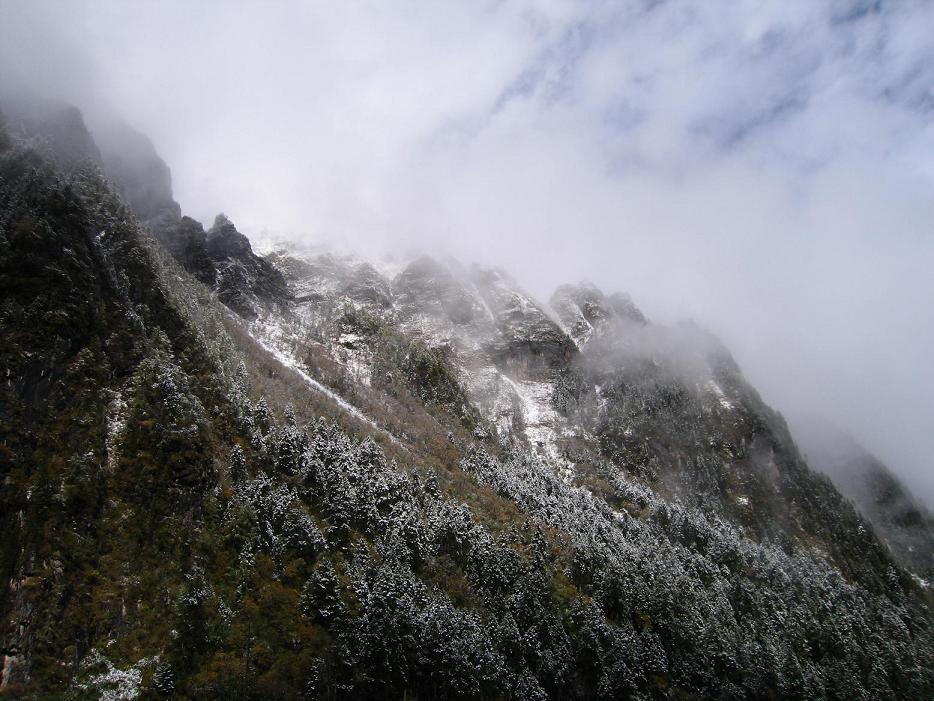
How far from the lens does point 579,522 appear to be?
399 feet

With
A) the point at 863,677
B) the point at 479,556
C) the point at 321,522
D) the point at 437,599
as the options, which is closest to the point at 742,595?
the point at 863,677

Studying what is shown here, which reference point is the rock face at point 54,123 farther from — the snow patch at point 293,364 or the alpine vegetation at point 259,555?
the snow patch at point 293,364

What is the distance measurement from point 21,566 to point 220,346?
204 feet

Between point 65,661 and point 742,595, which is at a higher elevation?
point 742,595

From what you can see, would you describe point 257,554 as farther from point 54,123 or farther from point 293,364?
point 54,123

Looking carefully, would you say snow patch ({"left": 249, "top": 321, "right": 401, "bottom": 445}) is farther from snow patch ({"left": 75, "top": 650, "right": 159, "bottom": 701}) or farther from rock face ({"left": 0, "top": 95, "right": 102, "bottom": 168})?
snow patch ({"left": 75, "top": 650, "right": 159, "bottom": 701})

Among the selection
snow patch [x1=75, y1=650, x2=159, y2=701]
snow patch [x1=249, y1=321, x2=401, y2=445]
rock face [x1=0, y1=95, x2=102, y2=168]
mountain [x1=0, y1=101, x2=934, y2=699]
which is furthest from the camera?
snow patch [x1=249, y1=321, x2=401, y2=445]

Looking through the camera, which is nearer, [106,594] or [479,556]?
[106,594]

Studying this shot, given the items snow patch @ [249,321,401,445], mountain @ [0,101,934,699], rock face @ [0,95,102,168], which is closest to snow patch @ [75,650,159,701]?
mountain @ [0,101,934,699]

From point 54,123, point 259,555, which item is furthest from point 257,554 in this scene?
point 54,123

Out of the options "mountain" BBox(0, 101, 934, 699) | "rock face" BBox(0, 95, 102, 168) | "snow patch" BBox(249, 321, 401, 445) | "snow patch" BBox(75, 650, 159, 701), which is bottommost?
"snow patch" BBox(75, 650, 159, 701)

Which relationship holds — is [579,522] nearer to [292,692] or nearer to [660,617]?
[660,617]

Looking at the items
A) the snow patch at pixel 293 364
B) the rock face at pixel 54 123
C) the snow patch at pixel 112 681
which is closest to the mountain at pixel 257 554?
the snow patch at pixel 112 681

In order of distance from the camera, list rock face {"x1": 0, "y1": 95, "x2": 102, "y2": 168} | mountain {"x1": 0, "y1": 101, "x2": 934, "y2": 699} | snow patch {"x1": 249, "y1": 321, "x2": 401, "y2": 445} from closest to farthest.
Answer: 1. mountain {"x1": 0, "y1": 101, "x2": 934, "y2": 699}
2. rock face {"x1": 0, "y1": 95, "x2": 102, "y2": 168}
3. snow patch {"x1": 249, "y1": 321, "x2": 401, "y2": 445}
